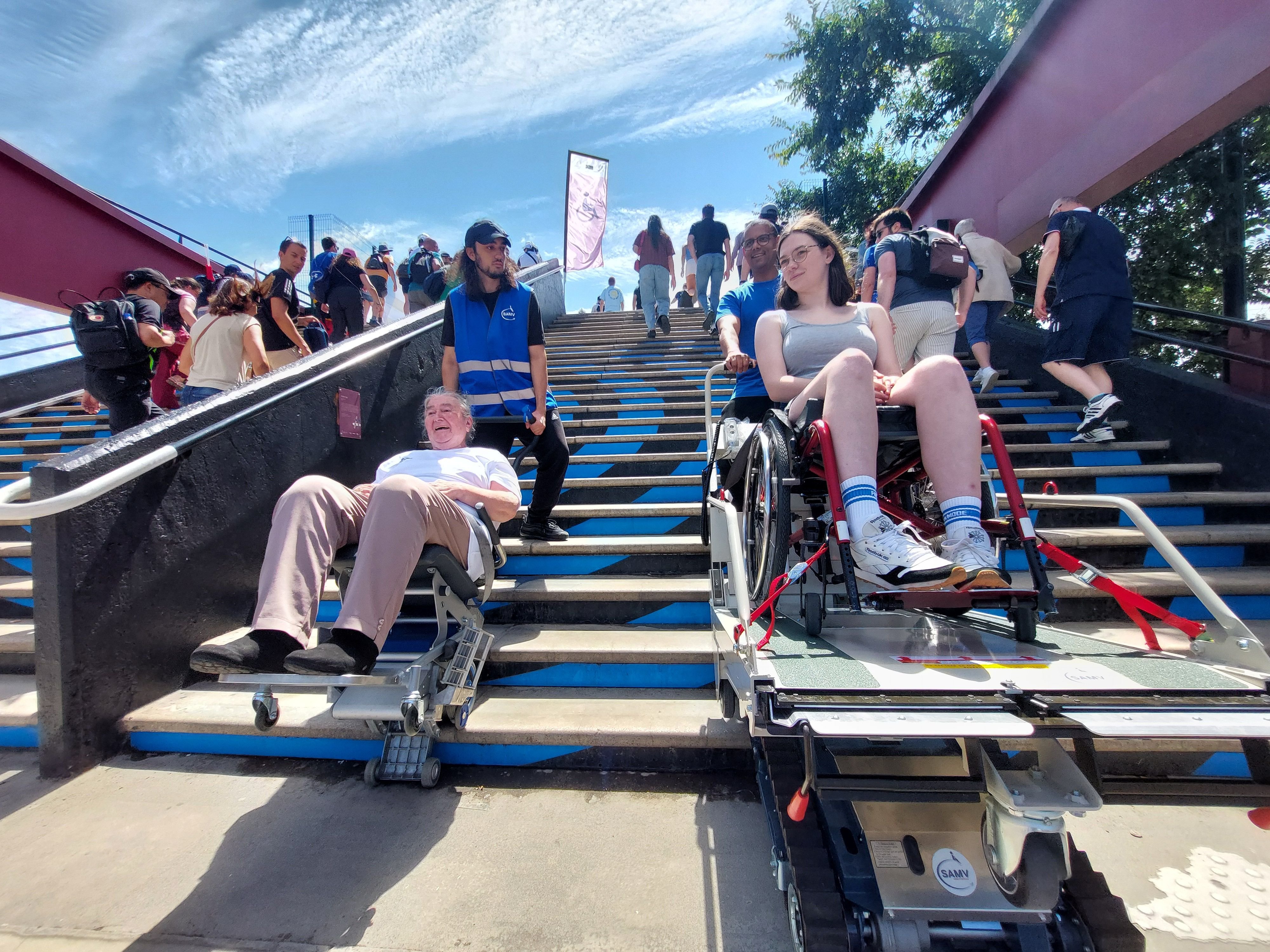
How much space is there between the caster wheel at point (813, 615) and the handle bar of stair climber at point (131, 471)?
2.31 m

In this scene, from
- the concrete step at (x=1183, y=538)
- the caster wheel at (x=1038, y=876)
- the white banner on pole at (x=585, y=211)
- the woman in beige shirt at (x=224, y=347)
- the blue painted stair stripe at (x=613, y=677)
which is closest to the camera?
the caster wheel at (x=1038, y=876)

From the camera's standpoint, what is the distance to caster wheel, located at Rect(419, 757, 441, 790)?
6.67 feet

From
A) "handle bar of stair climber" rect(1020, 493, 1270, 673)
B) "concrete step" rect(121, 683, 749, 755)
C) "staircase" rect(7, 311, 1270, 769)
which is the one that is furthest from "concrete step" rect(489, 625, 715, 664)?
"handle bar of stair climber" rect(1020, 493, 1270, 673)

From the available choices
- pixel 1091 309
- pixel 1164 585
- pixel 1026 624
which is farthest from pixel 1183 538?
pixel 1026 624

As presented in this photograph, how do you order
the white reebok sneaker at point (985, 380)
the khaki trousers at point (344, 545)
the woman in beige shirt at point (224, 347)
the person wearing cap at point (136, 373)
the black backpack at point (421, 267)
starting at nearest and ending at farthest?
the khaki trousers at point (344, 545), the woman in beige shirt at point (224, 347), the person wearing cap at point (136, 373), the white reebok sneaker at point (985, 380), the black backpack at point (421, 267)

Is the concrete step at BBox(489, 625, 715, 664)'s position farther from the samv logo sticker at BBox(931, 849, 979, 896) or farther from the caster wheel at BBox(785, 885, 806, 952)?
the samv logo sticker at BBox(931, 849, 979, 896)

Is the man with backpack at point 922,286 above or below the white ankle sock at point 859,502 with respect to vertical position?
above

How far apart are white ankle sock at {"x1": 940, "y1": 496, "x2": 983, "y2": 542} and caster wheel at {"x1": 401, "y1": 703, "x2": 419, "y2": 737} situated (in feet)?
5.52

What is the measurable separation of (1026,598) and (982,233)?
726cm

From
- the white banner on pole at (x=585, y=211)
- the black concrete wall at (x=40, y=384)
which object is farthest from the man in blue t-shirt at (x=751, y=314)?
the white banner on pole at (x=585, y=211)

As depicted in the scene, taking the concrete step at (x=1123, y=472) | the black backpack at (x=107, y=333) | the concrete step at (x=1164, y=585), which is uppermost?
the black backpack at (x=107, y=333)

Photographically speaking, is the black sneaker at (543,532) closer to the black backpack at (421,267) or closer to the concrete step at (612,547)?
the concrete step at (612,547)

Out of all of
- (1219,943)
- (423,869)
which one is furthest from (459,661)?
(1219,943)

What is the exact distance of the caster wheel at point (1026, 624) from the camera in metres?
1.67
